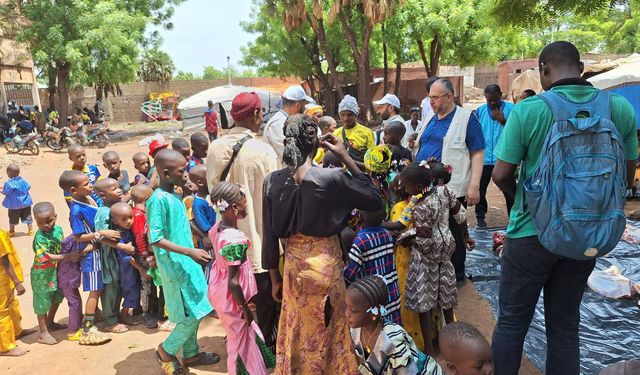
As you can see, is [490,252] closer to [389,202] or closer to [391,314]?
[389,202]

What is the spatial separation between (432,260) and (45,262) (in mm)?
3232

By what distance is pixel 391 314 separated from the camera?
10.0 ft

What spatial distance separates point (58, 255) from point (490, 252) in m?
4.30

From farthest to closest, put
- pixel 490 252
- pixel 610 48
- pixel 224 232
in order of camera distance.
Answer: pixel 610 48, pixel 490 252, pixel 224 232

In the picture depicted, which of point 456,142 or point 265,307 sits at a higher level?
point 456,142

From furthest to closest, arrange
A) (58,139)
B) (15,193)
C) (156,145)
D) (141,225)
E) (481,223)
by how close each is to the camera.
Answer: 1. (58,139)
2. (15,193)
3. (481,223)
4. (156,145)
5. (141,225)

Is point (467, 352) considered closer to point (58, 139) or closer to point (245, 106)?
point (245, 106)

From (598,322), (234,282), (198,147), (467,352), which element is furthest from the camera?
(198,147)

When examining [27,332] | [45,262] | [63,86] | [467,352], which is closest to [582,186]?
[467,352]

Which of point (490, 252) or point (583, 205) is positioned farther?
point (490, 252)

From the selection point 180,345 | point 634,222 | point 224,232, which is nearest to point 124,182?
point 180,345

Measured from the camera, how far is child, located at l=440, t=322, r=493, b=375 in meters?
2.07

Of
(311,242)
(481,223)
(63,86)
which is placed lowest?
(481,223)

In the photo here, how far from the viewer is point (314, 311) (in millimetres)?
2551
